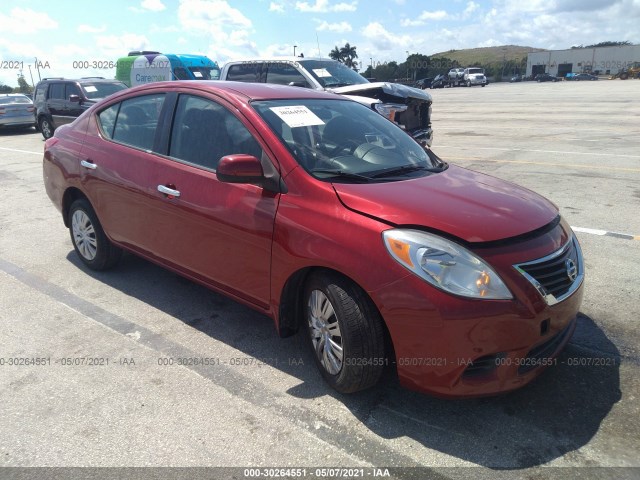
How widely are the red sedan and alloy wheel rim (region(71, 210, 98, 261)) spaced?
0.37 metres

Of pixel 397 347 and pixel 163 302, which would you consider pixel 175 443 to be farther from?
pixel 163 302

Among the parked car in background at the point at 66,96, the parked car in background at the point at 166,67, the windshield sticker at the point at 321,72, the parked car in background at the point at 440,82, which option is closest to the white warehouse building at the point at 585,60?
the parked car in background at the point at 440,82

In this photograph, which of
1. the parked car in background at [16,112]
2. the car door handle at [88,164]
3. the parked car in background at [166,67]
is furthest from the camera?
the parked car in background at [16,112]

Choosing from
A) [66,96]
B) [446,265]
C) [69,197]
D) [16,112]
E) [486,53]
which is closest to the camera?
[446,265]

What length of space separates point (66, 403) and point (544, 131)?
581 inches

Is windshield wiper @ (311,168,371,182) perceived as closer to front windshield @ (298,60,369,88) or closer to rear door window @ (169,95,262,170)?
rear door window @ (169,95,262,170)

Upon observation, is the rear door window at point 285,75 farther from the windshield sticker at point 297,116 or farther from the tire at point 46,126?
the tire at point 46,126

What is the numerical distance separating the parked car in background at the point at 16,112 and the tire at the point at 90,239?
54.1ft

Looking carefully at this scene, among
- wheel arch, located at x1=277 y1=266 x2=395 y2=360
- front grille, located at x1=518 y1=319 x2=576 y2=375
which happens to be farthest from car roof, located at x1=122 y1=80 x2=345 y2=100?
front grille, located at x1=518 y1=319 x2=576 y2=375

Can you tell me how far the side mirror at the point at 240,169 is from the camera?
10.2 feet

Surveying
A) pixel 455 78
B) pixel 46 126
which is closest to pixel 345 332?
pixel 46 126

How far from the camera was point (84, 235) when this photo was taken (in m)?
4.92

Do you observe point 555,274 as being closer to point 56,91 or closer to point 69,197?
point 69,197

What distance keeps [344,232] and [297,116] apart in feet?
3.82
